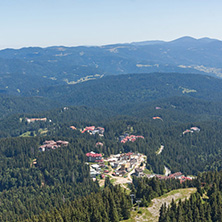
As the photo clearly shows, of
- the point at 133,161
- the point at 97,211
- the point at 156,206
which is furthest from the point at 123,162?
the point at 97,211

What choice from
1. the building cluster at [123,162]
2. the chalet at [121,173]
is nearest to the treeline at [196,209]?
the chalet at [121,173]

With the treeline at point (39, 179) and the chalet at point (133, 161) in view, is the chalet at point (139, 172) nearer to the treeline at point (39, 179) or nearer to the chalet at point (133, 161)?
the chalet at point (133, 161)

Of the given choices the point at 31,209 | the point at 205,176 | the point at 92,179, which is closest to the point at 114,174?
the point at 92,179

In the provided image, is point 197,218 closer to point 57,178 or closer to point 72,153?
point 57,178

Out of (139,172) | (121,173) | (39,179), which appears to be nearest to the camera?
(39,179)

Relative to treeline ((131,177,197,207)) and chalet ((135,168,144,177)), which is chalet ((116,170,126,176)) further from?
treeline ((131,177,197,207))

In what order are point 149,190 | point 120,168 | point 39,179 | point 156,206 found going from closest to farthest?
point 156,206, point 149,190, point 39,179, point 120,168

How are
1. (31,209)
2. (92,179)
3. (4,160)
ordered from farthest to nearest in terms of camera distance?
Answer: (4,160) < (92,179) < (31,209)

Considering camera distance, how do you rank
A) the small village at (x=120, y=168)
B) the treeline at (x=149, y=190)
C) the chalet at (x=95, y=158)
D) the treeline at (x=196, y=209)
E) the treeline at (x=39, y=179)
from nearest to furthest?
the treeline at (x=196, y=209)
the treeline at (x=149, y=190)
the treeline at (x=39, y=179)
the small village at (x=120, y=168)
the chalet at (x=95, y=158)

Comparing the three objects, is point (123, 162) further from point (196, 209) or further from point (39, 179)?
point (196, 209)

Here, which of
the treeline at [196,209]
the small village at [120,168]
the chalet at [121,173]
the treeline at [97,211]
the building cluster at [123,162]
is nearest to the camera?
the treeline at [196,209]

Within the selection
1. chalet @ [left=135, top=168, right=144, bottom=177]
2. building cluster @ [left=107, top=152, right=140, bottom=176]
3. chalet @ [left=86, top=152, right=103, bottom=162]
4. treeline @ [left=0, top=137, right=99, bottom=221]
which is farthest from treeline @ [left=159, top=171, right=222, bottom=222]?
chalet @ [left=86, top=152, right=103, bottom=162]
